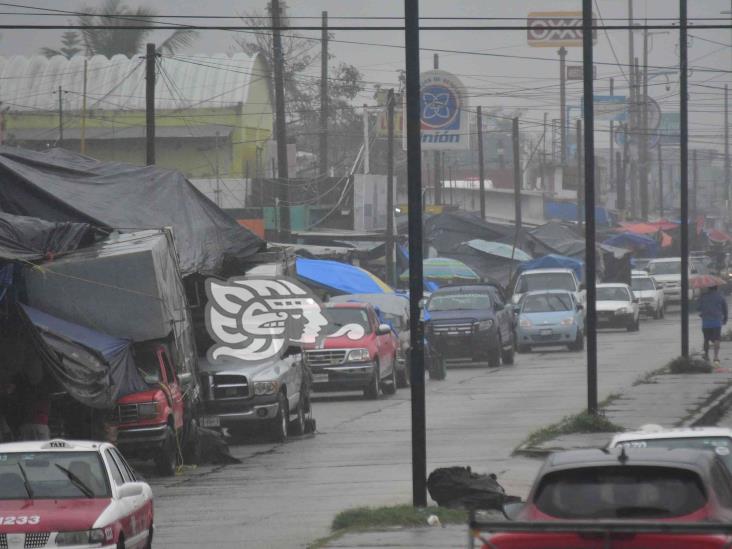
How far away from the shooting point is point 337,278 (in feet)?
149

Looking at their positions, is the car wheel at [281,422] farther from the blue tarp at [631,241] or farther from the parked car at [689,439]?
the blue tarp at [631,241]

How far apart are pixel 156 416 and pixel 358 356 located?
11.6 m

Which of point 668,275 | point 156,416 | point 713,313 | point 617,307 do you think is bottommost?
point 668,275

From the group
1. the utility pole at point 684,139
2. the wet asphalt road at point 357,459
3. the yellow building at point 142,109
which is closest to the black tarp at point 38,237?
the wet asphalt road at point 357,459

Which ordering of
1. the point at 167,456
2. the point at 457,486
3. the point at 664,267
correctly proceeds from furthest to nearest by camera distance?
the point at 664,267, the point at 167,456, the point at 457,486

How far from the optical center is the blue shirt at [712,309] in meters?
35.9

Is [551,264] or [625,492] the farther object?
[551,264]

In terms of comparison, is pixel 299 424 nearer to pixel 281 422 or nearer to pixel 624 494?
pixel 281 422

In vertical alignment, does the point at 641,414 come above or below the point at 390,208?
below

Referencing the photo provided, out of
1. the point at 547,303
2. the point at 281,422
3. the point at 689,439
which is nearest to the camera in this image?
the point at 689,439

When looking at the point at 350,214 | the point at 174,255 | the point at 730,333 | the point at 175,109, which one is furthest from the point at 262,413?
the point at 175,109

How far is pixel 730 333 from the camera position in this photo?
159ft

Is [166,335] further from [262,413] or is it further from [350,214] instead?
[350,214]

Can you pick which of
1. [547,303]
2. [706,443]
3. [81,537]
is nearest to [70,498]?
[81,537]
